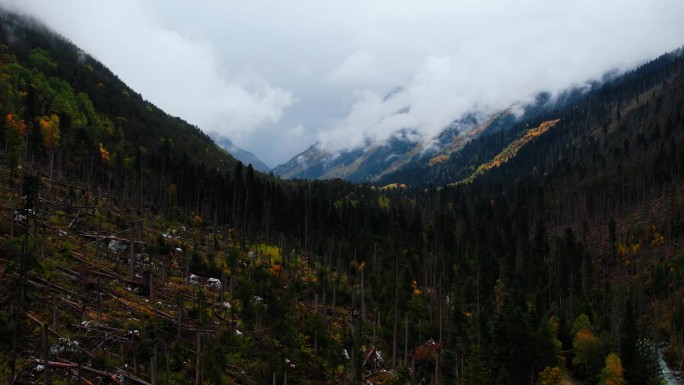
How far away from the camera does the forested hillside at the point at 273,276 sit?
127 feet

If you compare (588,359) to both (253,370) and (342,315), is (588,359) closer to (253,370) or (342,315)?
(342,315)

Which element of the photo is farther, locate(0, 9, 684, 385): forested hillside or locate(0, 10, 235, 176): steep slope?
locate(0, 10, 235, 176): steep slope

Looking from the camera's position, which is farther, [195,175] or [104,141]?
[104,141]

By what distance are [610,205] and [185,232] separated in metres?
146

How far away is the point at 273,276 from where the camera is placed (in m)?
80.6

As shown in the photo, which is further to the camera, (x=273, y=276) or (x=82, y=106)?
(x=82, y=106)

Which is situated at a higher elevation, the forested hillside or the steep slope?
the steep slope

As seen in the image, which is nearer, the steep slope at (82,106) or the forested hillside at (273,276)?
the forested hillside at (273,276)

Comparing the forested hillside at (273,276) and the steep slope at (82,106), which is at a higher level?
the steep slope at (82,106)

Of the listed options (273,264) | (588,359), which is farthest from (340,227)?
(588,359)

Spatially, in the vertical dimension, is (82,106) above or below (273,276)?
above

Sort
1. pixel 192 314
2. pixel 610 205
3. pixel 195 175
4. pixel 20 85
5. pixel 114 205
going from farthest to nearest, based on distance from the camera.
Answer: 1. pixel 610 205
2. pixel 20 85
3. pixel 195 175
4. pixel 114 205
5. pixel 192 314

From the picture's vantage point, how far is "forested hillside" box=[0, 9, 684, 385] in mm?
38688

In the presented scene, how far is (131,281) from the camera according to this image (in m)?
54.2
